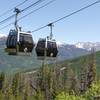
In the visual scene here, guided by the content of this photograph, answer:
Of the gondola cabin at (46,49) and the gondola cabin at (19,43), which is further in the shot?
the gondola cabin at (46,49)

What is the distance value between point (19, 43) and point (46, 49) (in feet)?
14.7

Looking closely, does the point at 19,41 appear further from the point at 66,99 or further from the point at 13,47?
the point at 66,99

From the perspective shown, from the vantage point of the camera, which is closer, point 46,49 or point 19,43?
point 19,43

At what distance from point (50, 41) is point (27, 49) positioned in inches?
134

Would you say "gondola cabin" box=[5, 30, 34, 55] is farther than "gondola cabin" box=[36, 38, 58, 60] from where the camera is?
No

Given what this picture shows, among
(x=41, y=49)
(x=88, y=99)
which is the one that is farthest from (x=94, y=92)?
(x=41, y=49)

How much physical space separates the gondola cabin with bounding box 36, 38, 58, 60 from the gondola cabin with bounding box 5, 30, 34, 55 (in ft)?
6.57

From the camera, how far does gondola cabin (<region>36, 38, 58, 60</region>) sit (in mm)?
57347

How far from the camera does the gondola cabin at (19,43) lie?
53825 mm

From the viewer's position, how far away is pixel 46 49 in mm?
57406

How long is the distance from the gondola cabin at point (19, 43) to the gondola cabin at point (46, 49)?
2.00 m

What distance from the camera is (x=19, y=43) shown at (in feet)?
179

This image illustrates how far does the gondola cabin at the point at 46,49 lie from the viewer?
57.3m

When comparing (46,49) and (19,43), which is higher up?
(19,43)
